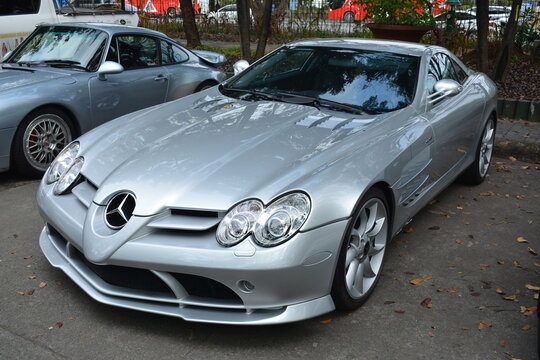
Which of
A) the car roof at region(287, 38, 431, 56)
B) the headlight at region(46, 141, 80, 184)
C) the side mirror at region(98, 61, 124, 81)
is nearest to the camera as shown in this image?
the headlight at region(46, 141, 80, 184)

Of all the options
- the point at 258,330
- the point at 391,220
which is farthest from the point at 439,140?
the point at 258,330

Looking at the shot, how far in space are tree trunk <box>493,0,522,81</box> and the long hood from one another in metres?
6.14

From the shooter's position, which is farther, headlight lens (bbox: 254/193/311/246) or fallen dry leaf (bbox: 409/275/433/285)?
fallen dry leaf (bbox: 409/275/433/285)

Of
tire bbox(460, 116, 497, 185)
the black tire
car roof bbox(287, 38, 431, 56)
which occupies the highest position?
car roof bbox(287, 38, 431, 56)

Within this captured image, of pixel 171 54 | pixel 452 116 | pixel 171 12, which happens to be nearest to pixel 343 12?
pixel 171 12

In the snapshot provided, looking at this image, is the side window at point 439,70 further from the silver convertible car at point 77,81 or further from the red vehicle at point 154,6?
the red vehicle at point 154,6

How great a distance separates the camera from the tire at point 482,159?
5.79 m

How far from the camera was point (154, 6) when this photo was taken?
953 inches

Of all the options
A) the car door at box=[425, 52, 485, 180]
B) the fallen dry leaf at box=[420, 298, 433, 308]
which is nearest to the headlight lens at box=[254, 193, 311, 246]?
the fallen dry leaf at box=[420, 298, 433, 308]

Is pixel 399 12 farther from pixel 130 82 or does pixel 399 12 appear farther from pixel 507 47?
pixel 130 82

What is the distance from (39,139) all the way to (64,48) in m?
1.30

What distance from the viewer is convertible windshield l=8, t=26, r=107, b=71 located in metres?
6.51

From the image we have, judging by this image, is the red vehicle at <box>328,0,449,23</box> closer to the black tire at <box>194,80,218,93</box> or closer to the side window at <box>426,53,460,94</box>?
the black tire at <box>194,80,218,93</box>

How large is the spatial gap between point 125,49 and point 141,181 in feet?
12.6
